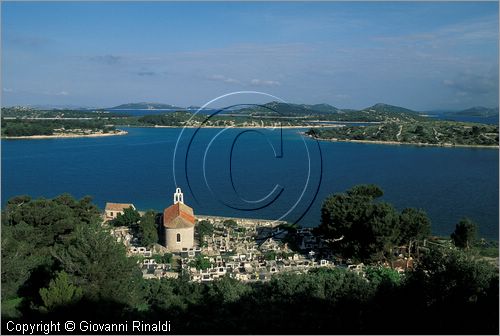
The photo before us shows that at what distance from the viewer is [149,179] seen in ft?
84.5

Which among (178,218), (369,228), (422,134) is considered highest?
(422,134)

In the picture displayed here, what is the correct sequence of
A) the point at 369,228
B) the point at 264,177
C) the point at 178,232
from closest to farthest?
the point at 369,228 → the point at 178,232 → the point at 264,177

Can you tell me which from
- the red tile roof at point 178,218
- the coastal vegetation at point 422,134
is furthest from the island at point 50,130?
the red tile roof at point 178,218

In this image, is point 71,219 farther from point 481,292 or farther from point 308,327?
point 481,292

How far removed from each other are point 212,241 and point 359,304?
6.61 metres

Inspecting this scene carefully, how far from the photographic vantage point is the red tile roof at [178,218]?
35.3 ft

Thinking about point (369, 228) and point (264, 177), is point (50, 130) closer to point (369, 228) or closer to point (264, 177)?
point (264, 177)

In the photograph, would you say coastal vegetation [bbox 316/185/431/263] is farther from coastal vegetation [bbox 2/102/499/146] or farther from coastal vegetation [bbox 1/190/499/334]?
coastal vegetation [bbox 2/102/499/146]

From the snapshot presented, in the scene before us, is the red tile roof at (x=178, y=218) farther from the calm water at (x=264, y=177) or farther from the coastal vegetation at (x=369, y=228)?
the coastal vegetation at (x=369, y=228)

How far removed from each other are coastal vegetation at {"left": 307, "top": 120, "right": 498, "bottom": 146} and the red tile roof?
30.9 m

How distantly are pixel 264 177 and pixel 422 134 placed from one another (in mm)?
27437

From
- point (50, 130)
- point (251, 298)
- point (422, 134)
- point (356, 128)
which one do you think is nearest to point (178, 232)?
point (251, 298)

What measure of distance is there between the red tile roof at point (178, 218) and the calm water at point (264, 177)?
175 centimetres

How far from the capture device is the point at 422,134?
1827 inches
